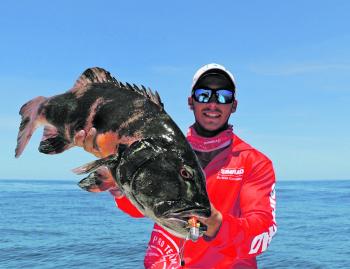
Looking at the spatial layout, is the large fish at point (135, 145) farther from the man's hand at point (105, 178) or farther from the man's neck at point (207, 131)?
the man's neck at point (207, 131)

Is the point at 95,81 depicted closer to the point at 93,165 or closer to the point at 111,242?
the point at 93,165

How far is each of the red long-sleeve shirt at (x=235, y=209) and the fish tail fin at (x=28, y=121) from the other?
4.28 feet

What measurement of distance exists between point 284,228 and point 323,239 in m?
4.77

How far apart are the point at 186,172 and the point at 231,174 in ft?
5.13

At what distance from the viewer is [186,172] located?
137 inches

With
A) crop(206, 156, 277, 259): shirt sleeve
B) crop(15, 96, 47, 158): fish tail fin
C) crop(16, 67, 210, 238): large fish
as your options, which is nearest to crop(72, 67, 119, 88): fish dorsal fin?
crop(16, 67, 210, 238): large fish

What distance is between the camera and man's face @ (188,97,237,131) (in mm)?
5023

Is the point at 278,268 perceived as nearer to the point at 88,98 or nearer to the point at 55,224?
the point at 88,98

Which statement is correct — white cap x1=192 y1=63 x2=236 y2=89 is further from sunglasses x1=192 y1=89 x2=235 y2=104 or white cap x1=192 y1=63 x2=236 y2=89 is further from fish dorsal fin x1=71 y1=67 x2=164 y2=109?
fish dorsal fin x1=71 y1=67 x2=164 y2=109

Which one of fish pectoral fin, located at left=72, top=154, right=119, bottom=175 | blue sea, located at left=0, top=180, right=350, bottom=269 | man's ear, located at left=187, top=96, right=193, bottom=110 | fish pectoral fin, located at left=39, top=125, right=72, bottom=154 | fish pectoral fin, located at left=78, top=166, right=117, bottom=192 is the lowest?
blue sea, located at left=0, top=180, right=350, bottom=269

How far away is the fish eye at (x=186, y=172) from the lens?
3.44 m

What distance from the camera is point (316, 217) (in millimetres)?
34031

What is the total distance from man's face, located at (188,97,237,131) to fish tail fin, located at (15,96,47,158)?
187cm

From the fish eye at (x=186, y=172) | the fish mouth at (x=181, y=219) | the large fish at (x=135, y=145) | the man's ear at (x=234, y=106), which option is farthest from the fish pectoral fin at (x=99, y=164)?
the man's ear at (x=234, y=106)
